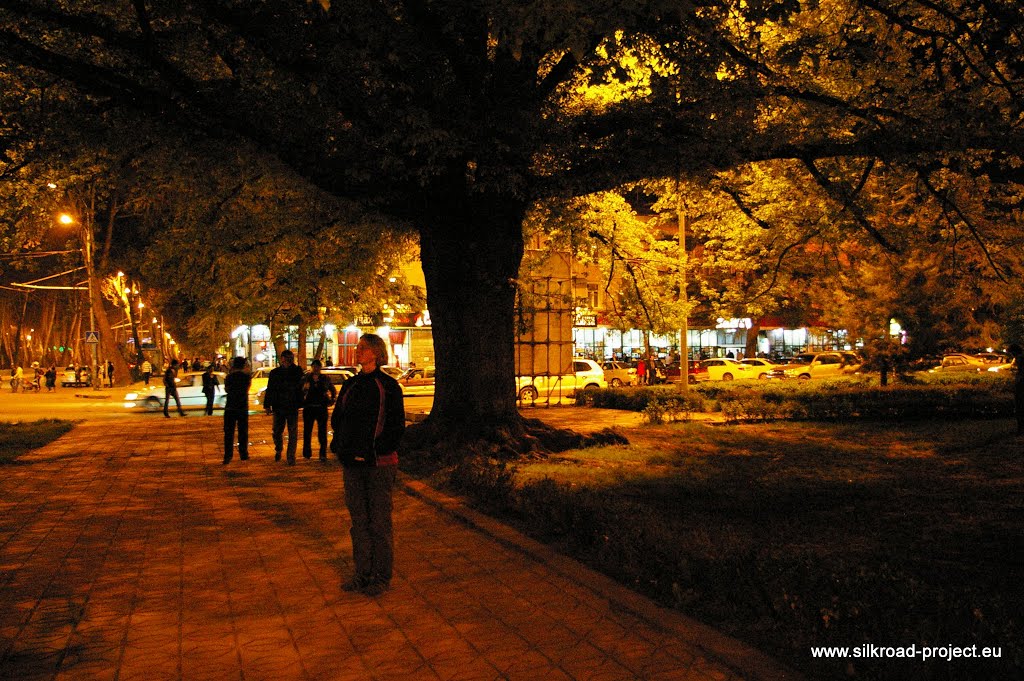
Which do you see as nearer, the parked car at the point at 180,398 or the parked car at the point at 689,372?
the parked car at the point at 180,398

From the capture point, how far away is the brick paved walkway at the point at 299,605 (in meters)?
4.98

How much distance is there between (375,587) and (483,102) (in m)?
8.56

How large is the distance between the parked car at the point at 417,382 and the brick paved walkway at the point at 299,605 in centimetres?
3233

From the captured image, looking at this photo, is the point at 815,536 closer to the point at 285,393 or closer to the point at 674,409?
the point at 285,393

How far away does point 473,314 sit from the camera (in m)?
15.1

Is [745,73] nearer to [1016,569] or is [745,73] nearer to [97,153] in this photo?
[1016,569]

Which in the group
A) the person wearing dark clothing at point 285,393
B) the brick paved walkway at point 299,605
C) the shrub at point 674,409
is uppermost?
the person wearing dark clothing at point 285,393

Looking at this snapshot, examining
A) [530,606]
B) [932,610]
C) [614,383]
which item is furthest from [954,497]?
[614,383]

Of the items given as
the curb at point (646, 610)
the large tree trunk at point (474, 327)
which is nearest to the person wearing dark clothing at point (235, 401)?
the large tree trunk at point (474, 327)

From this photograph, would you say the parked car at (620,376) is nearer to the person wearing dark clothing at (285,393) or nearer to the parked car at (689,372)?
the parked car at (689,372)

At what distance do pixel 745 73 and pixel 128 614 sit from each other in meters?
11.7

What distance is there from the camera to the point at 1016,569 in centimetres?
682

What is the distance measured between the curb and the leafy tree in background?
A: 5.83 m

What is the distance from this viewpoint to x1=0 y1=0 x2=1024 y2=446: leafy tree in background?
12.4 meters
